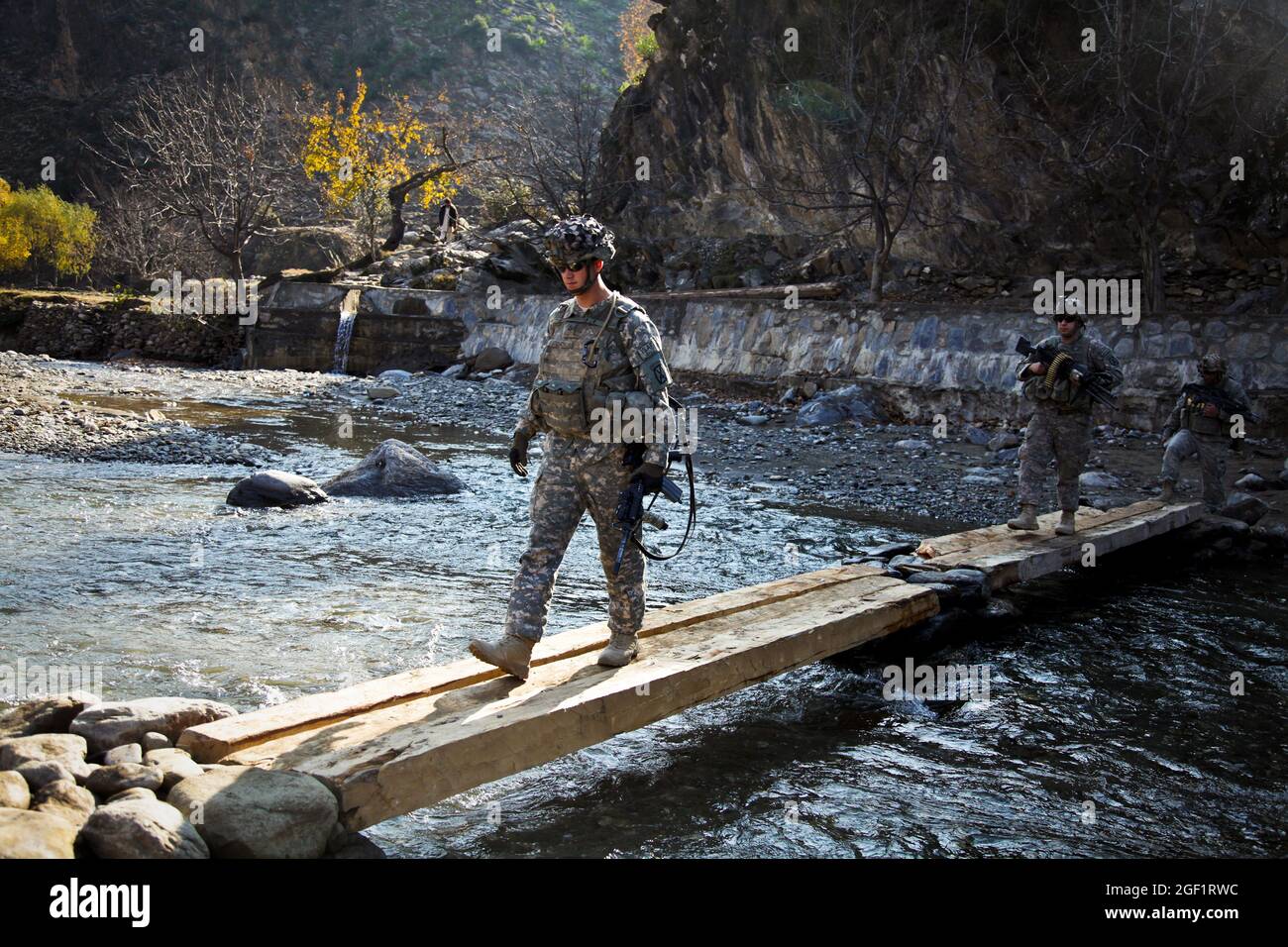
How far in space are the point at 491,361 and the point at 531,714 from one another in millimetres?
20209

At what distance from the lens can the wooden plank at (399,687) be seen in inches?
150

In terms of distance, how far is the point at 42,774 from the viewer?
10.9 feet

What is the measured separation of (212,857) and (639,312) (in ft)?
8.89

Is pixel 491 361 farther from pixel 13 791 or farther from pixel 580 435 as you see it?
pixel 13 791

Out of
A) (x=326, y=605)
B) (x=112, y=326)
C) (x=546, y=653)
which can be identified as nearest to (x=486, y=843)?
(x=546, y=653)

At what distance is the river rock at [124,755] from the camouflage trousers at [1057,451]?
679 centimetres

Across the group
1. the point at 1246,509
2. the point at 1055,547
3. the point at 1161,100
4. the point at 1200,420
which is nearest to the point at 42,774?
the point at 1055,547

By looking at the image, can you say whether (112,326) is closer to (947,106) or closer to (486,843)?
(947,106)

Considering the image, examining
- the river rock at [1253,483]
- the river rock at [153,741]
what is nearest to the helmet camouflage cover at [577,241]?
the river rock at [153,741]

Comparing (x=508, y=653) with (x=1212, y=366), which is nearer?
(x=508, y=653)

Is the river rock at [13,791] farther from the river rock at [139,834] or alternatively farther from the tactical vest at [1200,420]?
the tactical vest at [1200,420]

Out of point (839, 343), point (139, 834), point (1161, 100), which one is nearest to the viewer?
point (139, 834)

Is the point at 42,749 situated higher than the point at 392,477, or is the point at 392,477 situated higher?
the point at 392,477

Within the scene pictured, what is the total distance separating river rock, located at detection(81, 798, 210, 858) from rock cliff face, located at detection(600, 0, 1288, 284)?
1965 centimetres
